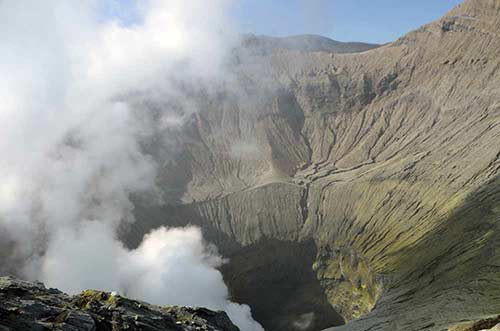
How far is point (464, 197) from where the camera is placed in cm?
10388

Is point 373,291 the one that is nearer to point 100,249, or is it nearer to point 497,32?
point 100,249

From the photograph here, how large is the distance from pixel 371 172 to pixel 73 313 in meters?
117

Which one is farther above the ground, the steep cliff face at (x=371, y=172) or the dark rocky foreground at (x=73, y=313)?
the steep cliff face at (x=371, y=172)

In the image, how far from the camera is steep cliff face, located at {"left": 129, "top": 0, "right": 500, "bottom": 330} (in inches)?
3467

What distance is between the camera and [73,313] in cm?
3019

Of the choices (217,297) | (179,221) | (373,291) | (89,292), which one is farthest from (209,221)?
(89,292)

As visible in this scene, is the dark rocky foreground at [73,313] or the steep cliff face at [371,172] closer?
the dark rocky foreground at [73,313]

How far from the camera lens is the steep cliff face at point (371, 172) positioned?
88062 millimetres

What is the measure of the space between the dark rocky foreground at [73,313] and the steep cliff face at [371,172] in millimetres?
38742

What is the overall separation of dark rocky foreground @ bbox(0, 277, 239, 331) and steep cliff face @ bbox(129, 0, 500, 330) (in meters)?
38.7

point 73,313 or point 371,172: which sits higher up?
point 371,172

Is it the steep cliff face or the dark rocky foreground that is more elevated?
the steep cliff face

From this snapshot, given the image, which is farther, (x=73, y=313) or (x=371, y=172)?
(x=371, y=172)

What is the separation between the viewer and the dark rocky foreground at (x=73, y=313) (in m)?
27.4
